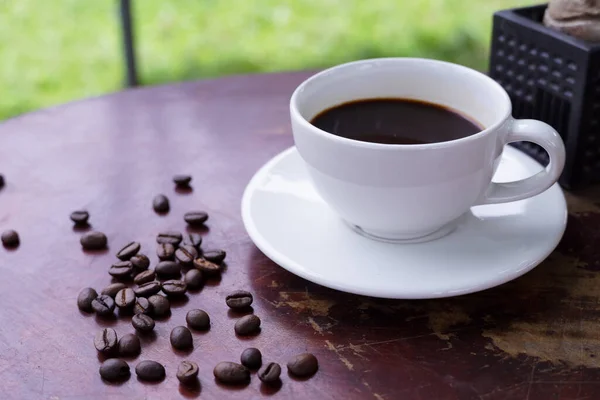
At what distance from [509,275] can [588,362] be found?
0.12 metres

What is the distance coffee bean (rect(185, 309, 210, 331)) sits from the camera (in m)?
0.86

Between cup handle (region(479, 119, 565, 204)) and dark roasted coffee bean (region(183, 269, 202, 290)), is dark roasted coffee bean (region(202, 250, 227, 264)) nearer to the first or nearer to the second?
dark roasted coffee bean (region(183, 269, 202, 290))

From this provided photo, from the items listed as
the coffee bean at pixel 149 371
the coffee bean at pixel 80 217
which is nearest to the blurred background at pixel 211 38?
the coffee bean at pixel 80 217

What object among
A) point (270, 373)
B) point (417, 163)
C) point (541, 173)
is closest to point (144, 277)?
point (270, 373)

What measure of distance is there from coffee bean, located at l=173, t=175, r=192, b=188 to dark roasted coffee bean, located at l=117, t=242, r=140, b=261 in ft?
0.53

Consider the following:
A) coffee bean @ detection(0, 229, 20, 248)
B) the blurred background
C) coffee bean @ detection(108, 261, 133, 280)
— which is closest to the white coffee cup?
coffee bean @ detection(108, 261, 133, 280)

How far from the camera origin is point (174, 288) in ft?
2.99

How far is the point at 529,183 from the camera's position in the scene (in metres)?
0.94

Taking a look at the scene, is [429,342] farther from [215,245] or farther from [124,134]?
[124,134]

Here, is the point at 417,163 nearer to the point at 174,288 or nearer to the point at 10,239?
the point at 174,288

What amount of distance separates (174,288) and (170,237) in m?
0.11

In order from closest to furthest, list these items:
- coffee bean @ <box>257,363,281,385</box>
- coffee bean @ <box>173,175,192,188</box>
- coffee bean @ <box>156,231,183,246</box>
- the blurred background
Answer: coffee bean @ <box>257,363,281,385</box> < coffee bean @ <box>156,231,183,246</box> < coffee bean @ <box>173,175,192,188</box> < the blurred background

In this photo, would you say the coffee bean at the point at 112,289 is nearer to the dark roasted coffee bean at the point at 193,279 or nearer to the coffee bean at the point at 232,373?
the dark roasted coffee bean at the point at 193,279

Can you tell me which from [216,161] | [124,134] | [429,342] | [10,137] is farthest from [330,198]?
[10,137]
